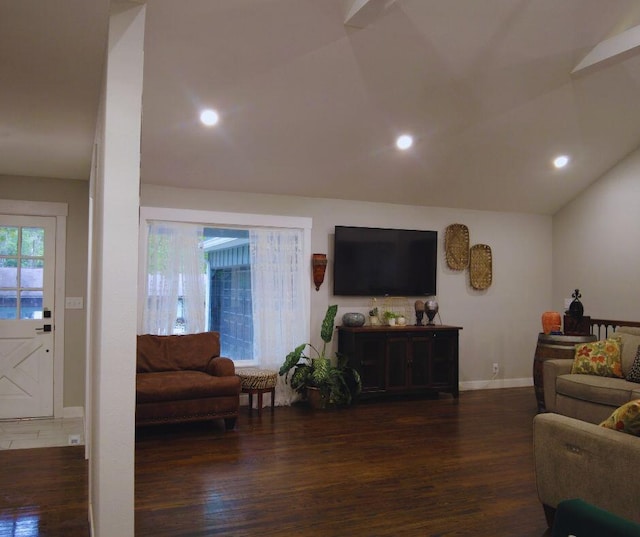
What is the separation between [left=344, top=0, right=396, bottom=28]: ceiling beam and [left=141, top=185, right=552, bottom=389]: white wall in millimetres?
2575

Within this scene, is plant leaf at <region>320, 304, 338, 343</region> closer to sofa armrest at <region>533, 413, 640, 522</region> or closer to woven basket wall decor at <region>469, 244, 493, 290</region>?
woven basket wall decor at <region>469, 244, 493, 290</region>

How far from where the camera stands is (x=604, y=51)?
14.5 ft

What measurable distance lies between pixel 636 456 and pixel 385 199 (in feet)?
14.5

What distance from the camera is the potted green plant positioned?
5637 millimetres

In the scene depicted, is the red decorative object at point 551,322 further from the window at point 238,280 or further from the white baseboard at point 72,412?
the white baseboard at point 72,412

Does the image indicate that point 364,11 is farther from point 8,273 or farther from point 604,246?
point 604,246

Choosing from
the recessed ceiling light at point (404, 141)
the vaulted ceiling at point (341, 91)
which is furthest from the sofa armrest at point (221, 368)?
the recessed ceiling light at point (404, 141)

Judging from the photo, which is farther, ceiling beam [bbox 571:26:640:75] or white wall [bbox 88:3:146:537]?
ceiling beam [bbox 571:26:640:75]

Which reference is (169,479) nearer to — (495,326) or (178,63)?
(178,63)

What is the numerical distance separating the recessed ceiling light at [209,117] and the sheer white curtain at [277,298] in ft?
4.93

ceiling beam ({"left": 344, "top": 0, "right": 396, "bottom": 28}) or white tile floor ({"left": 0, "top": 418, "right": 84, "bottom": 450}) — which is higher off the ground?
ceiling beam ({"left": 344, "top": 0, "right": 396, "bottom": 28})

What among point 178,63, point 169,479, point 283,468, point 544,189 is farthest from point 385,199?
point 169,479

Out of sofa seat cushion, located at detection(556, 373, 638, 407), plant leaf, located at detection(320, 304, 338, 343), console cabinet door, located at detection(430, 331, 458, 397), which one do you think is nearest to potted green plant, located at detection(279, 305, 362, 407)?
plant leaf, located at detection(320, 304, 338, 343)

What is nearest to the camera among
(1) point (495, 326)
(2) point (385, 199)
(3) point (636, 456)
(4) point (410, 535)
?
(3) point (636, 456)
